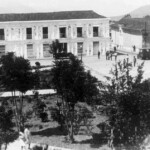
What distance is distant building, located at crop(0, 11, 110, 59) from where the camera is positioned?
3775 cm

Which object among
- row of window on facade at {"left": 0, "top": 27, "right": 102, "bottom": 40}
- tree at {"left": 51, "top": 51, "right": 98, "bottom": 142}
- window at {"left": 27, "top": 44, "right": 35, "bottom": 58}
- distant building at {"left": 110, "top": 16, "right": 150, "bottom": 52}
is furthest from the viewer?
distant building at {"left": 110, "top": 16, "right": 150, "bottom": 52}

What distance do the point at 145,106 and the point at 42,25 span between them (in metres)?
28.4

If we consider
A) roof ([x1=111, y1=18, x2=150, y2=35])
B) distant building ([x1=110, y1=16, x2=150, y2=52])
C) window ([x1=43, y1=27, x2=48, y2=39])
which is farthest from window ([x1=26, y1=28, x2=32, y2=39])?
roof ([x1=111, y1=18, x2=150, y2=35])

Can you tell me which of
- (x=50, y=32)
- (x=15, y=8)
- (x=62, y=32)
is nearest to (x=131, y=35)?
(x=62, y=32)

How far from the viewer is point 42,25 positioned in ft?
125

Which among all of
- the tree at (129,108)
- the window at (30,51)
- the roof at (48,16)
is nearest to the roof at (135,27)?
the roof at (48,16)

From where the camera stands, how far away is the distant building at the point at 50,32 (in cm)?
3775

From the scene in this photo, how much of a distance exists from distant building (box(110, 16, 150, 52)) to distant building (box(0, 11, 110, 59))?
16.3ft

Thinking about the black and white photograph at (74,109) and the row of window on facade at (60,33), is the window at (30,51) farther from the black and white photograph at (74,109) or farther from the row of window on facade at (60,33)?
the black and white photograph at (74,109)

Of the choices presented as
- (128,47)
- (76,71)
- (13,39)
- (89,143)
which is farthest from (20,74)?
(128,47)

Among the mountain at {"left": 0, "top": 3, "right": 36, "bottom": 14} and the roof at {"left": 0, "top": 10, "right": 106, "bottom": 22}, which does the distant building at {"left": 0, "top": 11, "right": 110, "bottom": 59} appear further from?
the mountain at {"left": 0, "top": 3, "right": 36, "bottom": 14}

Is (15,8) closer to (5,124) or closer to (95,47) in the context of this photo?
(95,47)

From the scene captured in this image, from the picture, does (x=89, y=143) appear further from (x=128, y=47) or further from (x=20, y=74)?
(x=128, y=47)

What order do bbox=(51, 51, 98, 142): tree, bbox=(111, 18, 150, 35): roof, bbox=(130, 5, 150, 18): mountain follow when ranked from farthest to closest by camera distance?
bbox=(130, 5, 150, 18): mountain
bbox=(111, 18, 150, 35): roof
bbox=(51, 51, 98, 142): tree
